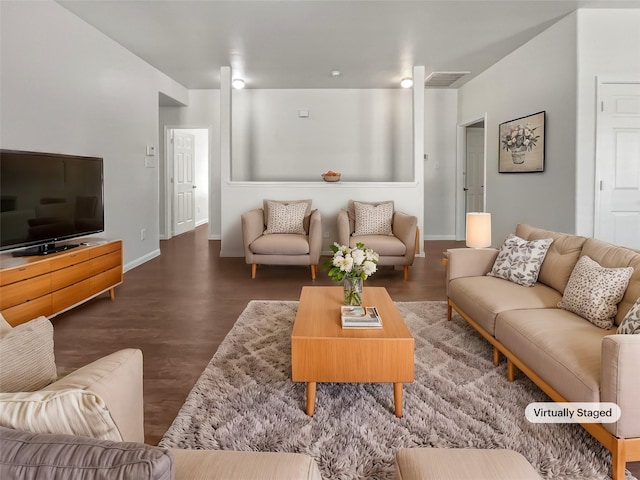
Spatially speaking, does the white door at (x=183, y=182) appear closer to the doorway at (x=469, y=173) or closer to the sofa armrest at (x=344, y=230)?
the sofa armrest at (x=344, y=230)

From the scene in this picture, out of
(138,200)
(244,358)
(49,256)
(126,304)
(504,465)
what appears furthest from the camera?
(138,200)

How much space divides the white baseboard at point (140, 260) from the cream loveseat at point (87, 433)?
4306 millimetres

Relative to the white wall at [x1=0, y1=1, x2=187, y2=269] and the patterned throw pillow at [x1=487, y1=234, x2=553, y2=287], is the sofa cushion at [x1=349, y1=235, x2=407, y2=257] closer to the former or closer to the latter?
the patterned throw pillow at [x1=487, y1=234, x2=553, y2=287]

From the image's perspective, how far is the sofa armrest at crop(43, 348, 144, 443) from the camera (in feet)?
3.51

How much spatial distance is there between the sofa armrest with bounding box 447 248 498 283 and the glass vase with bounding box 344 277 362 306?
1.11 metres

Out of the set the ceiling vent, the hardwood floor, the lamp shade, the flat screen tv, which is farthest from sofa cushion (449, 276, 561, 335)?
the ceiling vent

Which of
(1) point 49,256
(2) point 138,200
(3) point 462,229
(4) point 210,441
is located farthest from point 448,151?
(4) point 210,441

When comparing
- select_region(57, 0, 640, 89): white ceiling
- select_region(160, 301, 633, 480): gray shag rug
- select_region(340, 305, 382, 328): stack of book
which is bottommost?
select_region(160, 301, 633, 480): gray shag rug

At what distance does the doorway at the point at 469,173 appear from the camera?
8062 mm

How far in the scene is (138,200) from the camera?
19.3 feet

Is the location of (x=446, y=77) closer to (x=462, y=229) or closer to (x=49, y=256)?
(x=462, y=229)

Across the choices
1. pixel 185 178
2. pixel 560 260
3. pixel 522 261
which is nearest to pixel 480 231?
pixel 522 261

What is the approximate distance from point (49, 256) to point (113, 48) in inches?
113

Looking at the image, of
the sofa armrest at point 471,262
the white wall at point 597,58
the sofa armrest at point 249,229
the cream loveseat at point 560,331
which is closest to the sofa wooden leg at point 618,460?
the cream loveseat at point 560,331
